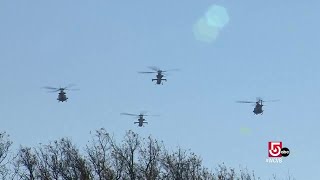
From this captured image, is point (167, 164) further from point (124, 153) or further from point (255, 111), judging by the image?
point (255, 111)

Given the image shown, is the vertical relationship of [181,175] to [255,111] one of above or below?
below

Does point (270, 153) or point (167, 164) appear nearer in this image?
point (270, 153)

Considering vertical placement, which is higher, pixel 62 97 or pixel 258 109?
pixel 62 97

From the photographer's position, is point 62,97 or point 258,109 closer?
point 62,97

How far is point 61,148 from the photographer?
60.8 m

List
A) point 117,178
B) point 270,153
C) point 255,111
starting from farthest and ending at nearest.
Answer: point 255,111 < point 117,178 < point 270,153

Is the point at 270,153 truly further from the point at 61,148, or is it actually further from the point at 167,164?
A: the point at 61,148

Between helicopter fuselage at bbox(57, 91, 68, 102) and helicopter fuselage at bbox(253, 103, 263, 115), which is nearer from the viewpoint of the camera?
helicopter fuselage at bbox(57, 91, 68, 102)

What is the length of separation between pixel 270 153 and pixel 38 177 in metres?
24.3

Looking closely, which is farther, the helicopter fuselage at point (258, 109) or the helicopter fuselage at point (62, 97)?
the helicopter fuselage at point (258, 109)

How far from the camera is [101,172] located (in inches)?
2183

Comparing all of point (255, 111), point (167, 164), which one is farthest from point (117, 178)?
point (255, 111)

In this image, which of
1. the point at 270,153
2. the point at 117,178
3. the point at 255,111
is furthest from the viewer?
the point at 255,111

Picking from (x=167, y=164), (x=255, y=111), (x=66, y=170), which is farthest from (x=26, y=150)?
(x=255, y=111)
